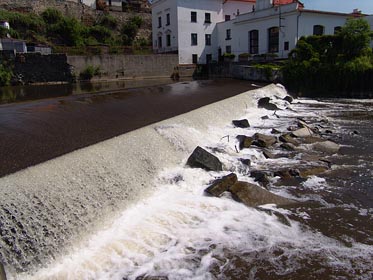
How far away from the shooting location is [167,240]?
495 cm

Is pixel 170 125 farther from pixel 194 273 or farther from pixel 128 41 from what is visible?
Answer: pixel 128 41

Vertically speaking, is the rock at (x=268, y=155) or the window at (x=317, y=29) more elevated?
the window at (x=317, y=29)

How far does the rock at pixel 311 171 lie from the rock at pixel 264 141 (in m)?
1.86

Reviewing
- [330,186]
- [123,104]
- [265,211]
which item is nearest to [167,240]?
[265,211]

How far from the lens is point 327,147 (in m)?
9.15

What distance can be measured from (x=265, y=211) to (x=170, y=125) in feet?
12.1

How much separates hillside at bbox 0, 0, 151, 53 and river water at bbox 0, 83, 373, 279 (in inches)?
1193

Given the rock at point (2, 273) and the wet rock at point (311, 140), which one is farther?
the wet rock at point (311, 140)

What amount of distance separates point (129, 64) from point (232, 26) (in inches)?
449

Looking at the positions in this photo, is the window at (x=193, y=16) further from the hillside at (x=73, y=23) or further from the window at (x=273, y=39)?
the window at (x=273, y=39)

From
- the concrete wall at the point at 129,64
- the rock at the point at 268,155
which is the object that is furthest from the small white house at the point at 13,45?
the rock at the point at 268,155

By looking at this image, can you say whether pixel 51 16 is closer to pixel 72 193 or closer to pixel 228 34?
pixel 228 34

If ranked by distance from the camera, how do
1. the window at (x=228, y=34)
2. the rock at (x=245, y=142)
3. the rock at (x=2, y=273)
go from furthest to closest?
the window at (x=228, y=34), the rock at (x=245, y=142), the rock at (x=2, y=273)

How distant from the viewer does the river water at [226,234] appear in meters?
4.29
